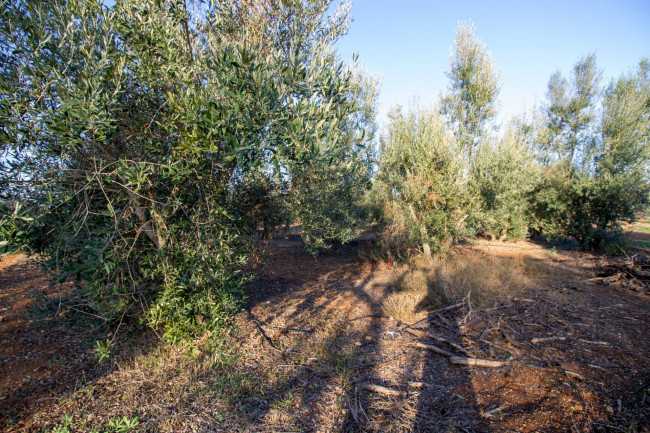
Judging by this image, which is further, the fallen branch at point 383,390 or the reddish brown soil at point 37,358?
the fallen branch at point 383,390

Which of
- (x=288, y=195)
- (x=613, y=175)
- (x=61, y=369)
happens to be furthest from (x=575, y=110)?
(x=61, y=369)

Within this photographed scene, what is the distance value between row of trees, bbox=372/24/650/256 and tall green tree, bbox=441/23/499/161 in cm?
6

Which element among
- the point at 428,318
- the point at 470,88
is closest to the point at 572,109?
the point at 470,88

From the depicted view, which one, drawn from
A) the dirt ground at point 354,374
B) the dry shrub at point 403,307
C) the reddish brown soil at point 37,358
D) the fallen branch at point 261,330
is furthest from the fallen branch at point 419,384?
the reddish brown soil at point 37,358

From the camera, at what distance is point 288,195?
623 centimetres

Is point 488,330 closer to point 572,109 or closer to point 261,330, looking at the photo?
point 261,330

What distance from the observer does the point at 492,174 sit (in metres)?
14.2

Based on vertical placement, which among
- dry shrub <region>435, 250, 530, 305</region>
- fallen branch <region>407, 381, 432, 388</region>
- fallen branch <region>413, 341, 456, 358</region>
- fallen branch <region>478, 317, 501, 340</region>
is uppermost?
dry shrub <region>435, 250, 530, 305</region>

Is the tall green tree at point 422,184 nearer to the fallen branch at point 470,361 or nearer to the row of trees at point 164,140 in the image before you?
the row of trees at point 164,140

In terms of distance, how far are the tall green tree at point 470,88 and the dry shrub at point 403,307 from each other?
1293 centimetres

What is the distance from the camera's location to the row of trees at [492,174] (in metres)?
11.2

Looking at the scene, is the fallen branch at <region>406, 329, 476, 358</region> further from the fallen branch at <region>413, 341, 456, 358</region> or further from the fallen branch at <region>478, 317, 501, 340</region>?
the fallen branch at <region>478, 317, 501, 340</region>

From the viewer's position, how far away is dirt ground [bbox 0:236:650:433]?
12.0 feet

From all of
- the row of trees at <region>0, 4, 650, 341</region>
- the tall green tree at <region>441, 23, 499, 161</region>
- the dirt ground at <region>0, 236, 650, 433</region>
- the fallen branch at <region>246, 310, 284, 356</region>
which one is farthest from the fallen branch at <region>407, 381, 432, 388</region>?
the tall green tree at <region>441, 23, 499, 161</region>
